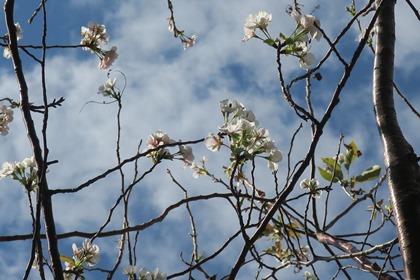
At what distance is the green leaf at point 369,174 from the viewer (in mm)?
2277

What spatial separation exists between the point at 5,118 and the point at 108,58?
0.44 metres

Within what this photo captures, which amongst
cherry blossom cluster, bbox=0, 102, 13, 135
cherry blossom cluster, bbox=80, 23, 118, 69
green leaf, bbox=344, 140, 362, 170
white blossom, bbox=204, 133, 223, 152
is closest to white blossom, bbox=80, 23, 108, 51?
cherry blossom cluster, bbox=80, 23, 118, 69

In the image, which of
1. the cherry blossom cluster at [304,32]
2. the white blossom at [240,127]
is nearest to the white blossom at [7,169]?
the white blossom at [240,127]

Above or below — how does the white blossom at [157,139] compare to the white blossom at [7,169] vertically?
above

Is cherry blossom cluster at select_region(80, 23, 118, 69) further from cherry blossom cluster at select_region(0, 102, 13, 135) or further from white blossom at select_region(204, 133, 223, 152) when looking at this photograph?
white blossom at select_region(204, 133, 223, 152)

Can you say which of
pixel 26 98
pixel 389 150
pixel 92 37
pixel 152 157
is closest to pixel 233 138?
pixel 152 157

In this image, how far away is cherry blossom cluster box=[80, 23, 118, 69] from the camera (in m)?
2.42

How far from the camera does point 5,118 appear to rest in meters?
2.29

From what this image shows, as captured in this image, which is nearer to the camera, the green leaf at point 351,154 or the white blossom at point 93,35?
the green leaf at point 351,154

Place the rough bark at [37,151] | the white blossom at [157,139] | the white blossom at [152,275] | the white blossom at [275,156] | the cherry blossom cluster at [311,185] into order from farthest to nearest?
the cherry blossom cluster at [311,185] → the white blossom at [157,139] → the white blossom at [275,156] → the white blossom at [152,275] → the rough bark at [37,151]

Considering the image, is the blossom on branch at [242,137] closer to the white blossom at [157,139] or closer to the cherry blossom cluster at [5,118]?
the white blossom at [157,139]

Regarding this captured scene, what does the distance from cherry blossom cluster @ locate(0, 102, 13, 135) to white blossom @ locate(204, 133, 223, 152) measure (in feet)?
2.75

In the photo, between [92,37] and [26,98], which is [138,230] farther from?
[92,37]

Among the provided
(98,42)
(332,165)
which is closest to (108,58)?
(98,42)
